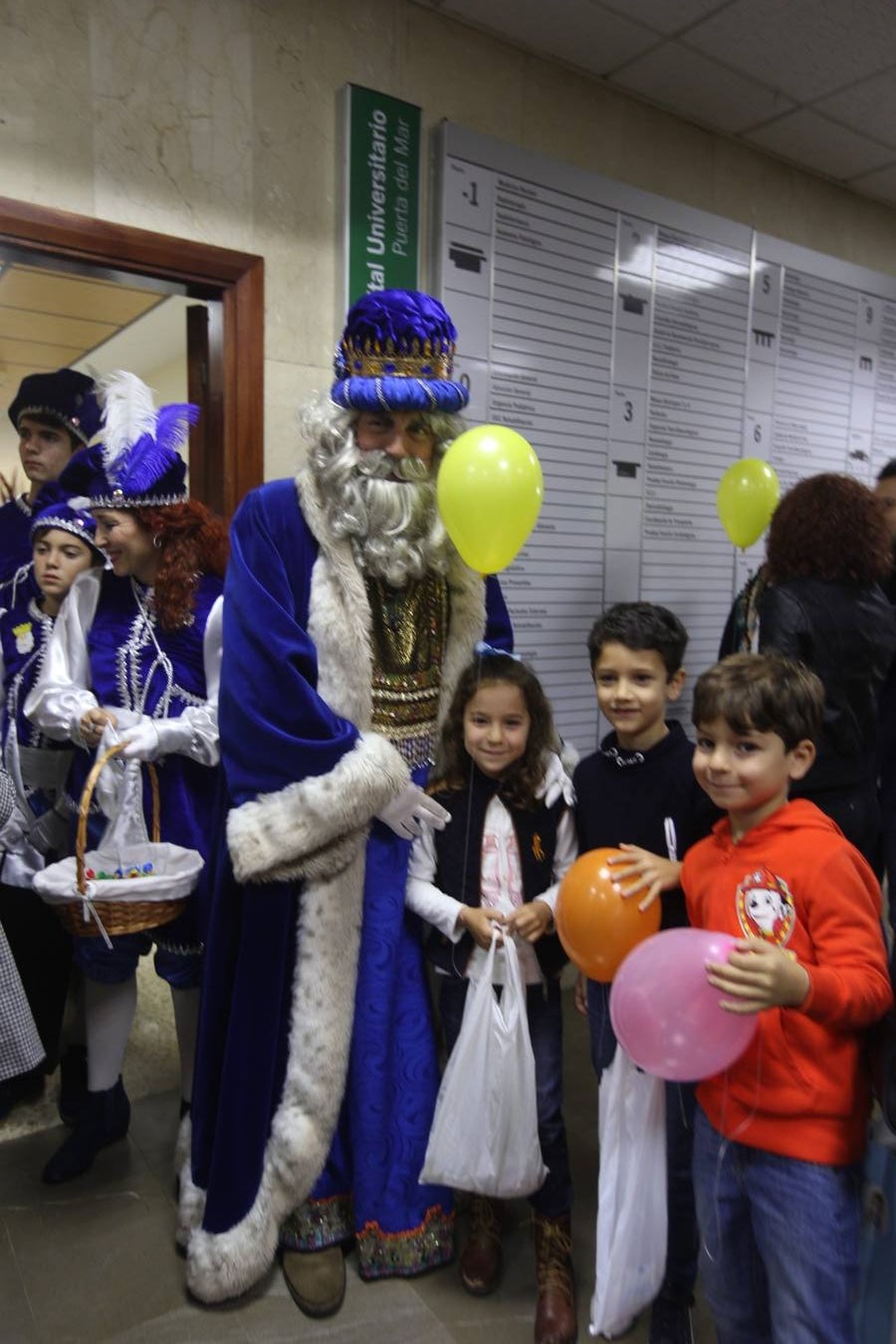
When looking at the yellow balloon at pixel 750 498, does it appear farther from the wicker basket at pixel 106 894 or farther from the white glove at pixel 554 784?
the wicker basket at pixel 106 894

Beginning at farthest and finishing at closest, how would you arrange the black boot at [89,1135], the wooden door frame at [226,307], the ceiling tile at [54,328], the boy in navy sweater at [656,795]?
the ceiling tile at [54,328] < the wooden door frame at [226,307] < the black boot at [89,1135] < the boy in navy sweater at [656,795]

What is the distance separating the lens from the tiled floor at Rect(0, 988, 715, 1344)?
169cm

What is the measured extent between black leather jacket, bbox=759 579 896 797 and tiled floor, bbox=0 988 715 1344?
3.79 feet

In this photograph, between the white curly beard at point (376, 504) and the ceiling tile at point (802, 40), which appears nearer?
the white curly beard at point (376, 504)

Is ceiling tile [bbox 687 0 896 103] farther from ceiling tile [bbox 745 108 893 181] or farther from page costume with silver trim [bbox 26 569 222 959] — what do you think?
page costume with silver trim [bbox 26 569 222 959]

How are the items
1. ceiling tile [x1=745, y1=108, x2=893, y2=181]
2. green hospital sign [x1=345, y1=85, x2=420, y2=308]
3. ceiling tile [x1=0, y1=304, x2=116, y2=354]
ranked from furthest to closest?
ceiling tile [x1=0, y1=304, x2=116, y2=354]
ceiling tile [x1=745, y1=108, x2=893, y2=181]
green hospital sign [x1=345, y1=85, x2=420, y2=308]

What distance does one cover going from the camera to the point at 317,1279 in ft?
5.74

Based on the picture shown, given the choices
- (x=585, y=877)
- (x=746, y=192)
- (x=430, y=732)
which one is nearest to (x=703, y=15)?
(x=746, y=192)

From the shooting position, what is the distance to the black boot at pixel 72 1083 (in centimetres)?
232

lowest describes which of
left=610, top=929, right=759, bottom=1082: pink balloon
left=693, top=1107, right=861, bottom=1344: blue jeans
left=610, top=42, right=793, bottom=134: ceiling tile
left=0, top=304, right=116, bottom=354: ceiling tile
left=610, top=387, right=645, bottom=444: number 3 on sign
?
left=693, top=1107, right=861, bottom=1344: blue jeans

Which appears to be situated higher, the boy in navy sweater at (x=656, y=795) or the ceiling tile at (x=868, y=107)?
the ceiling tile at (x=868, y=107)

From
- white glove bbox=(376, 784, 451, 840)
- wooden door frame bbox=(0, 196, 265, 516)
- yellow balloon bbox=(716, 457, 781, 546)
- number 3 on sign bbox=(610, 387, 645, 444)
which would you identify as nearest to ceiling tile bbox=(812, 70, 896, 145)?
number 3 on sign bbox=(610, 387, 645, 444)

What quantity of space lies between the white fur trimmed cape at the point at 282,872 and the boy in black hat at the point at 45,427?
996 mm

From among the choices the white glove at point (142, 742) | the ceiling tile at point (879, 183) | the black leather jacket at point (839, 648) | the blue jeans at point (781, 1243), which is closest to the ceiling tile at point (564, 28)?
the ceiling tile at point (879, 183)
